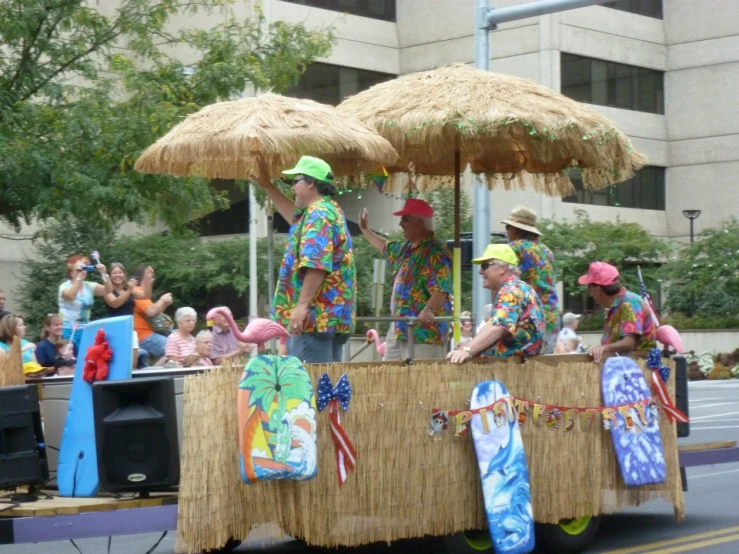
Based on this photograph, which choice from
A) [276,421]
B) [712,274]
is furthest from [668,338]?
[712,274]

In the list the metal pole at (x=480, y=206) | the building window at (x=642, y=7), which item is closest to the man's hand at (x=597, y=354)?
the metal pole at (x=480, y=206)

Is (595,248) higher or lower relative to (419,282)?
higher

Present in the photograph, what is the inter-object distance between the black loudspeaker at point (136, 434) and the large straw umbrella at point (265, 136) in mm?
1710

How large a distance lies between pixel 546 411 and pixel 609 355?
33.9 inches

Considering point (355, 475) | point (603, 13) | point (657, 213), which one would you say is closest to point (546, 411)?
point (355, 475)

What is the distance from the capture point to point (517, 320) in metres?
8.25

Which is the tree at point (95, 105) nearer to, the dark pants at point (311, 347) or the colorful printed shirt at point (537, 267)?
the colorful printed shirt at point (537, 267)

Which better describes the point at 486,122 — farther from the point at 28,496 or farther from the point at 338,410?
the point at 28,496

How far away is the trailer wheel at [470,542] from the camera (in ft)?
27.1

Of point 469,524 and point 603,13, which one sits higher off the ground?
point 603,13

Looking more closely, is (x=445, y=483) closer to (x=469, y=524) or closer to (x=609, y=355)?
(x=469, y=524)

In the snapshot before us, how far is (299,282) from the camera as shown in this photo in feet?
26.0

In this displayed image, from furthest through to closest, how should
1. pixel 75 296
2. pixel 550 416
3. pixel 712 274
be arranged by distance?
pixel 712 274 < pixel 75 296 < pixel 550 416

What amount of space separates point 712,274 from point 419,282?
29068mm
